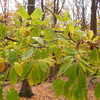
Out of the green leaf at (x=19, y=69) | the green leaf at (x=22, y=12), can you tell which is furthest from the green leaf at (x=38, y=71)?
the green leaf at (x=22, y=12)

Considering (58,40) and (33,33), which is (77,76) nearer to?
(58,40)

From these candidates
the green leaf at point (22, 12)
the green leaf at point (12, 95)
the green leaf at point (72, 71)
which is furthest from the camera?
the green leaf at point (22, 12)

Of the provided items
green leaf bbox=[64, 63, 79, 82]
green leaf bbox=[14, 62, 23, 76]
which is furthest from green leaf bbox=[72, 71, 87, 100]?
green leaf bbox=[14, 62, 23, 76]

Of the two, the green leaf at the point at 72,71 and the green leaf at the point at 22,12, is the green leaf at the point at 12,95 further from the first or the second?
the green leaf at the point at 22,12

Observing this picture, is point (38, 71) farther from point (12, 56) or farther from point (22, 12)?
point (22, 12)

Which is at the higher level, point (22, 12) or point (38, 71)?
point (22, 12)

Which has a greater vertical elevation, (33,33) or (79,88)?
(33,33)

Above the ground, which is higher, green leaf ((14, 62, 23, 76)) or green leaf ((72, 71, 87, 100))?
green leaf ((14, 62, 23, 76))

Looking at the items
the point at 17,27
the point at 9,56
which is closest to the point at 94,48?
the point at 9,56

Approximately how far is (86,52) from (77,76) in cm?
16

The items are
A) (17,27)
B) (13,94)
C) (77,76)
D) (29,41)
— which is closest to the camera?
(77,76)

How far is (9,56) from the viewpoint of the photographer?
76cm

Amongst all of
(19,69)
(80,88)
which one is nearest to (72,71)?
(80,88)

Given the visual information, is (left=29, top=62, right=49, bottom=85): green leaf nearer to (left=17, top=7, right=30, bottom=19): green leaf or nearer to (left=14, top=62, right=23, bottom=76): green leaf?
(left=14, top=62, right=23, bottom=76): green leaf
